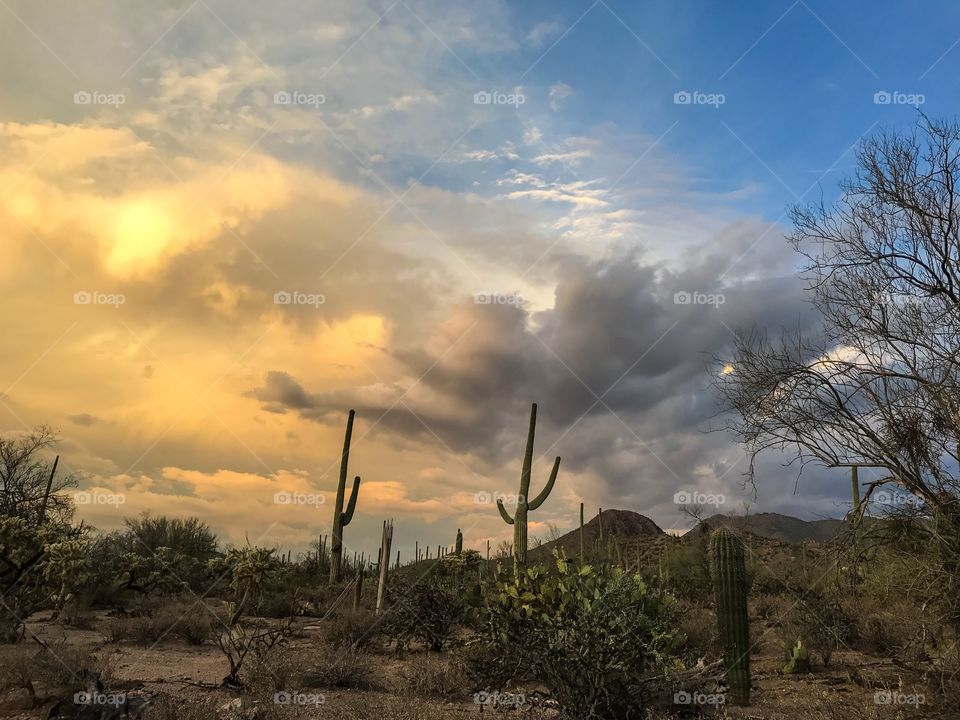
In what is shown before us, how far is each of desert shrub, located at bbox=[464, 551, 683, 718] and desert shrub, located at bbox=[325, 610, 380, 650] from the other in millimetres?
3016

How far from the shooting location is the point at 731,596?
10.4 meters

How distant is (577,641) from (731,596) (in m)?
3.79

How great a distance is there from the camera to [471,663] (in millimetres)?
9492

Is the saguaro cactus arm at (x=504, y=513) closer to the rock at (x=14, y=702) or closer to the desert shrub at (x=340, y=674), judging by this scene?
the desert shrub at (x=340, y=674)

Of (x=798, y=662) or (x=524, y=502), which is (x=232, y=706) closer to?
(x=798, y=662)

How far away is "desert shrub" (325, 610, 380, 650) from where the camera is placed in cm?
1219

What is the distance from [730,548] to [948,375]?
4.67 m

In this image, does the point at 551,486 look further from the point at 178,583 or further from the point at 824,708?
the point at 824,708

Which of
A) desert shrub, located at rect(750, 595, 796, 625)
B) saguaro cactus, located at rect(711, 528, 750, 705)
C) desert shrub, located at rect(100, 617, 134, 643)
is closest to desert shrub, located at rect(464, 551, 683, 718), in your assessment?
saguaro cactus, located at rect(711, 528, 750, 705)

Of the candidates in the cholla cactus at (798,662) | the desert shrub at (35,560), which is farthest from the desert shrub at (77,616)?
the cholla cactus at (798,662)

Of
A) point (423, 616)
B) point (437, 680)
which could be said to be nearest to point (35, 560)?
point (423, 616)

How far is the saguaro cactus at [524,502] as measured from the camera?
18.3m

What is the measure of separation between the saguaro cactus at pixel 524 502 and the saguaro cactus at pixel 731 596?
7.23 m

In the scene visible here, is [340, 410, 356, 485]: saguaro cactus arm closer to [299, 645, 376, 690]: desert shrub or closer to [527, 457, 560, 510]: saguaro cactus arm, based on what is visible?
[527, 457, 560, 510]: saguaro cactus arm
